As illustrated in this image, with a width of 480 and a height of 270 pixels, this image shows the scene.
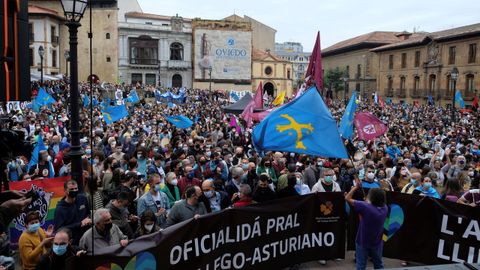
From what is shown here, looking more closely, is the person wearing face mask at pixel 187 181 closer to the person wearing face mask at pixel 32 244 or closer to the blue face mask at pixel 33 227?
the person wearing face mask at pixel 32 244

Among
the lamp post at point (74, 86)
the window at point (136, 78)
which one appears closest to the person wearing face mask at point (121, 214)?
the lamp post at point (74, 86)

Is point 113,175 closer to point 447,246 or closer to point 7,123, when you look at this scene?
A: point 7,123

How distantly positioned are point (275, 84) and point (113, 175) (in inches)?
2492

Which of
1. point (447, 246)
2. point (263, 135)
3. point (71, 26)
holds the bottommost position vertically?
point (447, 246)

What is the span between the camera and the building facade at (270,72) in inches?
2680

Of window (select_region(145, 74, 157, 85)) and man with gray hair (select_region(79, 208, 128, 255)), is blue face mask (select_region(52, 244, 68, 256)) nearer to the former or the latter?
man with gray hair (select_region(79, 208, 128, 255))

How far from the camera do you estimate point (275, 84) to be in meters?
70.2

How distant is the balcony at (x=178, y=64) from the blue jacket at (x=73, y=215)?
56.3 metres

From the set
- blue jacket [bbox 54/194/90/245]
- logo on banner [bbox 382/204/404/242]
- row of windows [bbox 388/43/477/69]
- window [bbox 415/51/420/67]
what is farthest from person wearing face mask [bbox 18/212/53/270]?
window [bbox 415/51/420/67]

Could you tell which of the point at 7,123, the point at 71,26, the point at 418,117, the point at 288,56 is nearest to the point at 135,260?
the point at 7,123

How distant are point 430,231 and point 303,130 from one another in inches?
96.4

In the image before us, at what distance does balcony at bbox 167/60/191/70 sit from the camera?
6094 cm

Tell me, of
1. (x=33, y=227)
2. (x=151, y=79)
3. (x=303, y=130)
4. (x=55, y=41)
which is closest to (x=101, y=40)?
(x=55, y=41)

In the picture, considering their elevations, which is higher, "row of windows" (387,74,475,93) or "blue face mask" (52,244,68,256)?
"row of windows" (387,74,475,93)
